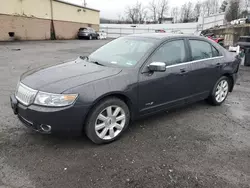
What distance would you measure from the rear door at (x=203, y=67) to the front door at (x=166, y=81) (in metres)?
0.21

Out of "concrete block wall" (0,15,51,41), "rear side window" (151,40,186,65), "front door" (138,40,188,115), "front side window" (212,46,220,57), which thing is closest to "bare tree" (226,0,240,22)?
"concrete block wall" (0,15,51,41)

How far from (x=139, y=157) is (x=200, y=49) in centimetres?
259

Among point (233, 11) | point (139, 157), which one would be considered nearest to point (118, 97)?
point (139, 157)

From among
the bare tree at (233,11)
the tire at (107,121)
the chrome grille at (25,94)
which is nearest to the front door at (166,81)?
the tire at (107,121)

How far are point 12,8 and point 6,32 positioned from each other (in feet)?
8.04

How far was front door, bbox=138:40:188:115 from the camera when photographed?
11.0 ft

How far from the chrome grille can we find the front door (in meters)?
1.50

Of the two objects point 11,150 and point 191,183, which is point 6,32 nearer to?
point 11,150

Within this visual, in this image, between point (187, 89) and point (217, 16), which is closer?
point (187, 89)

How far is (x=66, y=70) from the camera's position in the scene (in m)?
3.27

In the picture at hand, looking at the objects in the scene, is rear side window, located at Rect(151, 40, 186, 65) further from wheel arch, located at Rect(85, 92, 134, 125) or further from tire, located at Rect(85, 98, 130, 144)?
tire, located at Rect(85, 98, 130, 144)

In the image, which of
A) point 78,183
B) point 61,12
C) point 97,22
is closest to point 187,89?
point 78,183

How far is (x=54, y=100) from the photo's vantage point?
2.68m

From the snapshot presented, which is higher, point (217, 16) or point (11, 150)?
point (217, 16)
